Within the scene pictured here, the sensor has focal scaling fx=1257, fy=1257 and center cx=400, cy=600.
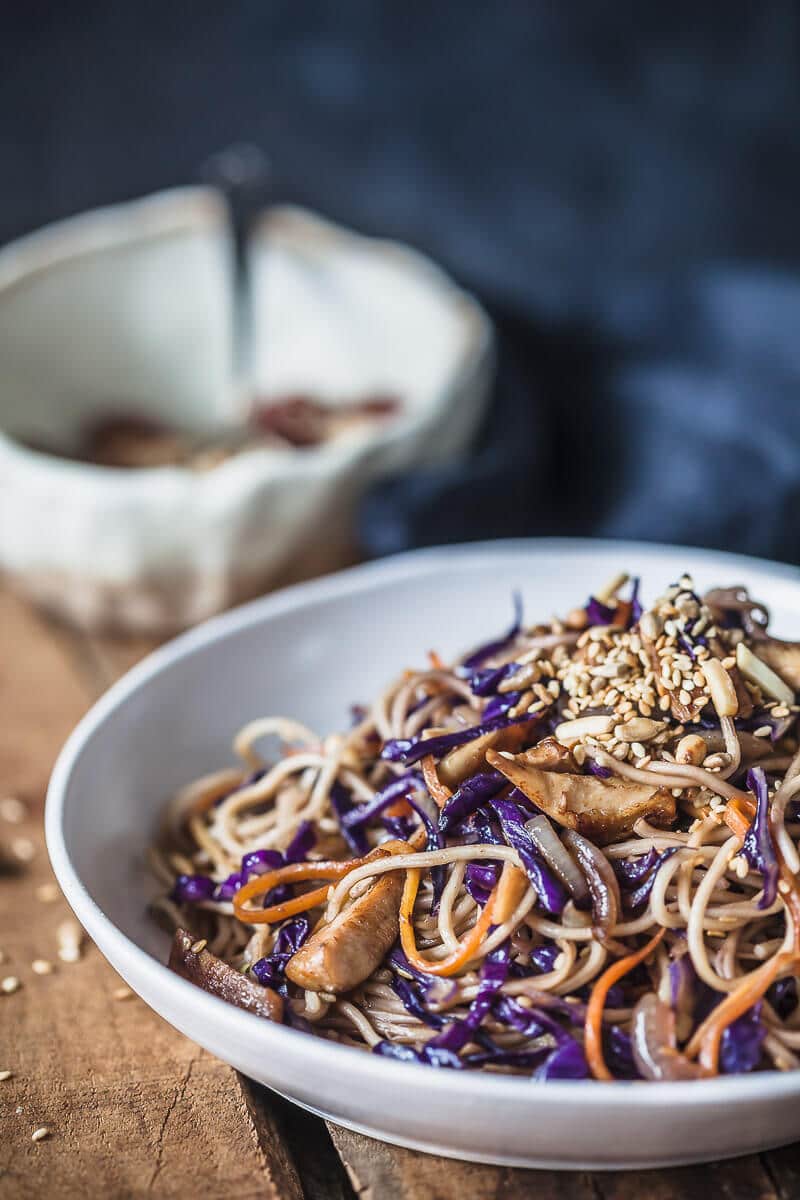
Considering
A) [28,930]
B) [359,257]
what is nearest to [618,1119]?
[28,930]

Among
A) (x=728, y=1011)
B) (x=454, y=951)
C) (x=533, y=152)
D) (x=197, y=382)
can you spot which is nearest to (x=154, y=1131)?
(x=454, y=951)

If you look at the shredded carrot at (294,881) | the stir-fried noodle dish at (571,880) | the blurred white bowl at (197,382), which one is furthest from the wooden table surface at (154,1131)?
the blurred white bowl at (197,382)

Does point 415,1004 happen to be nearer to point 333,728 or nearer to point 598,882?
point 598,882

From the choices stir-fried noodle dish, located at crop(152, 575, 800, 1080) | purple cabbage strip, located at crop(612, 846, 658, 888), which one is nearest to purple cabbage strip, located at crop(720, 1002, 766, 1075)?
stir-fried noodle dish, located at crop(152, 575, 800, 1080)

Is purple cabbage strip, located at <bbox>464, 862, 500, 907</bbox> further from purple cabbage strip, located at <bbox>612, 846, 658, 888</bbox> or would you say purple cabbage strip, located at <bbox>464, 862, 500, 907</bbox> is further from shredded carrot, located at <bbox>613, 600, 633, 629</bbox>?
shredded carrot, located at <bbox>613, 600, 633, 629</bbox>

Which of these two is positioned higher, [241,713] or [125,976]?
[125,976]

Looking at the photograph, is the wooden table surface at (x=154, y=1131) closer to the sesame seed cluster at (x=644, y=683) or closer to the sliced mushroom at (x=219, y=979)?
the sliced mushroom at (x=219, y=979)

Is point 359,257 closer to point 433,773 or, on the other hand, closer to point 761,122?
point 761,122
